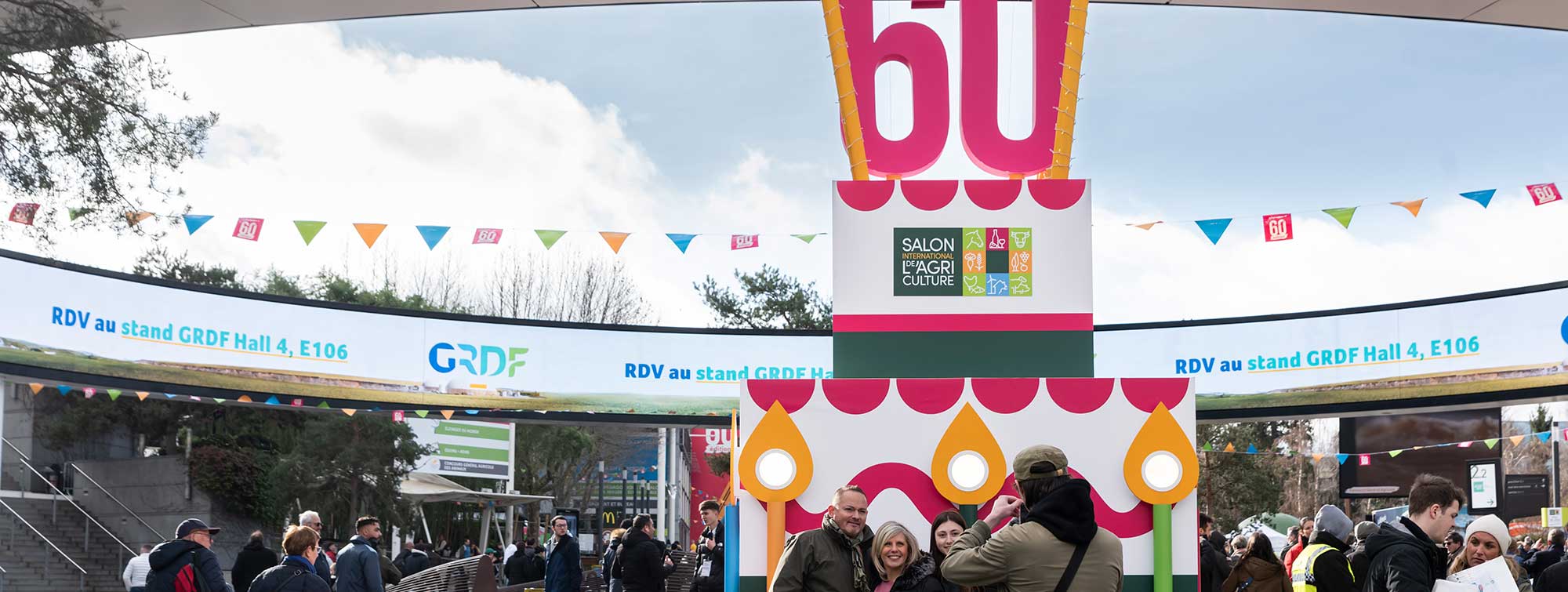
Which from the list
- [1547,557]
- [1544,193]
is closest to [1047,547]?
[1547,557]

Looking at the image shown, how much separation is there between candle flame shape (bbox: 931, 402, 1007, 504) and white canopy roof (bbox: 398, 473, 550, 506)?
60.2ft

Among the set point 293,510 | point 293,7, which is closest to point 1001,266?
point 293,7

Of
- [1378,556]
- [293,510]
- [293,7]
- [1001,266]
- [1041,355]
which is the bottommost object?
[293,510]

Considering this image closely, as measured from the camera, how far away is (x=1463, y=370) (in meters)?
14.2

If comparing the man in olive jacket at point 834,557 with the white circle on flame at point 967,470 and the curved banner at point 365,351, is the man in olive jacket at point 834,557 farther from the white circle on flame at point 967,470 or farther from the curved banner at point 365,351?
the curved banner at point 365,351

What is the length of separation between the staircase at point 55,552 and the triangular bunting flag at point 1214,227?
52.2 feet

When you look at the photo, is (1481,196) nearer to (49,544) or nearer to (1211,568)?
(1211,568)

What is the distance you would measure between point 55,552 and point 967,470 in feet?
63.3

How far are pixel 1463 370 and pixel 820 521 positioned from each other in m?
12.0

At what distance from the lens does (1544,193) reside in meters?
12.2

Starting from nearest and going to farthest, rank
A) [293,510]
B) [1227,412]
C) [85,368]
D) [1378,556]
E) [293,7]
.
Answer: [1378,556] < [293,7] < [85,368] < [1227,412] < [293,510]

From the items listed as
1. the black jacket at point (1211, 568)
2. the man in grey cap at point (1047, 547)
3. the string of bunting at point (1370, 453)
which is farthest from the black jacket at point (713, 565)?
the string of bunting at point (1370, 453)

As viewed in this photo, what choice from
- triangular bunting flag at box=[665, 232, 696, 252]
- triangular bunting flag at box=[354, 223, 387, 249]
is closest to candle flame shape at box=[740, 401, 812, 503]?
triangular bunting flag at box=[354, 223, 387, 249]

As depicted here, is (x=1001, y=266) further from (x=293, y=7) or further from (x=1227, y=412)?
(x=1227, y=412)
